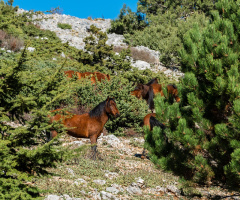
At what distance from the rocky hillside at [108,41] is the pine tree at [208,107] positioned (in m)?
18.2

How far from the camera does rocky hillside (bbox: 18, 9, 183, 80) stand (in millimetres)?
26128

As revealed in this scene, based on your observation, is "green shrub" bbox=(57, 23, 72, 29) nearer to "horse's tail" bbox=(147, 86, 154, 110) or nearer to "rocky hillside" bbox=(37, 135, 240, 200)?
"horse's tail" bbox=(147, 86, 154, 110)

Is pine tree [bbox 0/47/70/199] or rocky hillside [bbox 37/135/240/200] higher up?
pine tree [bbox 0/47/70/199]

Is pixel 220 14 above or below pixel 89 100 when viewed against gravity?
above

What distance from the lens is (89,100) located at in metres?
12.4

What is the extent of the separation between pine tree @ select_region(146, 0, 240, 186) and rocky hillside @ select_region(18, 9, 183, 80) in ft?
59.7

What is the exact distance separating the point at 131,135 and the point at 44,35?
16.9 meters

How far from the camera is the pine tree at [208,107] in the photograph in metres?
4.89

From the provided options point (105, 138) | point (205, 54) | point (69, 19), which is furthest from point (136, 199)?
point (69, 19)

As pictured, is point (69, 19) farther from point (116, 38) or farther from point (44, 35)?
point (44, 35)

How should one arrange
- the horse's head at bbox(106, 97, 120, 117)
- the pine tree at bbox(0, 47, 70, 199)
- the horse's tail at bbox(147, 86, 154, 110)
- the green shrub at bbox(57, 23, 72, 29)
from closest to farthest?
the pine tree at bbox(0, 47, 70, 199) < the horse's head at bbox(106, 97, 120, 117) < the horse's tail at bbox(147, 86, 154, 110) < the green shrub at bbox(57, 23, 72, 29)

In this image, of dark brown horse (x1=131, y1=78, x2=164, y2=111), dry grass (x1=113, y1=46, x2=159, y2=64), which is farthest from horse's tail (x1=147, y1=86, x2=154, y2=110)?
dry grass (x1=113, y1=46, x2=159, y2=64)


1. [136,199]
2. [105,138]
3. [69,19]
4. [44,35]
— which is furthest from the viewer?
[69,19]

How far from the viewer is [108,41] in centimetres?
3244
